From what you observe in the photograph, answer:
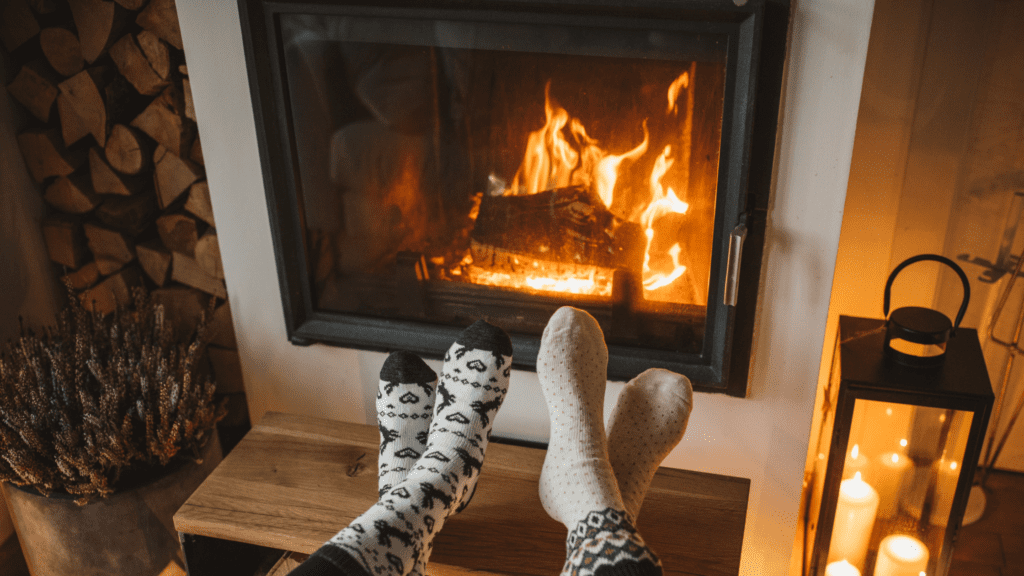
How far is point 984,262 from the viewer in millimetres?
1479

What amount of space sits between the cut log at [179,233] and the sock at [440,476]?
725 mm

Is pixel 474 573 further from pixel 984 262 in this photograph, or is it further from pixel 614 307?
pixel 984 262

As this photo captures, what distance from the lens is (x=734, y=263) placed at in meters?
1.17

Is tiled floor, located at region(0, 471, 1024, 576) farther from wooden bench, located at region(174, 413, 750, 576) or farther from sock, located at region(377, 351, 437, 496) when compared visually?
sock, located at region(377, 351, 437, 496)

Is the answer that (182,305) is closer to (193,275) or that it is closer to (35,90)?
(193,275)

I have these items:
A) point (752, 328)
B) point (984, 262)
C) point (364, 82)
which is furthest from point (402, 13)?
point (984, 262)

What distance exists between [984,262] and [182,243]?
166 centimetres

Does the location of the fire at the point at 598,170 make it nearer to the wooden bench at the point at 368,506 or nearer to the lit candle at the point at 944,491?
the wooden bench at the point at 368,506

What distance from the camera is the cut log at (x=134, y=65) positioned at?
1.45m

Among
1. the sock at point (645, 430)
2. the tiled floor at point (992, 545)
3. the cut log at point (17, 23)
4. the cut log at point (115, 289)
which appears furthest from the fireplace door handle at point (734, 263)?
the cut log at point (17, 23)

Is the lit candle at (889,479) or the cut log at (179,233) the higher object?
the cut log at (179,233)

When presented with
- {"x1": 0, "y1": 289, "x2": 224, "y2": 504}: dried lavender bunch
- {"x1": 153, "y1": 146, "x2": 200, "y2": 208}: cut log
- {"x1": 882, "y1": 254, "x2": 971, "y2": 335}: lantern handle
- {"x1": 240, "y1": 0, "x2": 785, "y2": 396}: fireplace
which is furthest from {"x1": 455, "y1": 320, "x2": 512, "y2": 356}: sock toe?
{"x1": 153, "y1": 146, "x2": 200, "y2": 208}: cut log

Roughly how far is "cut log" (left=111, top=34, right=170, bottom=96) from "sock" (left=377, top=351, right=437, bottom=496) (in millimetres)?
769

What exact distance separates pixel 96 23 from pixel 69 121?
0.21 meters
